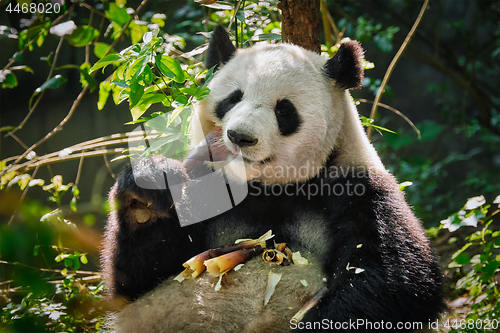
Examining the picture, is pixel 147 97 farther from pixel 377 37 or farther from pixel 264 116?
pixel 377 37

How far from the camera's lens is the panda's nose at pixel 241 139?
2.04m

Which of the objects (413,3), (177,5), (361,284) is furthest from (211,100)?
(413,3)

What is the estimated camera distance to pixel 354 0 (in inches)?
307

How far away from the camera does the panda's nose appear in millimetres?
2045

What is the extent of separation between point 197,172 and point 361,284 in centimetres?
122

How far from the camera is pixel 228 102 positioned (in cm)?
245

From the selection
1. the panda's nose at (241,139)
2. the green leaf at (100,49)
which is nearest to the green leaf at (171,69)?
the panda's nose at (241,139)

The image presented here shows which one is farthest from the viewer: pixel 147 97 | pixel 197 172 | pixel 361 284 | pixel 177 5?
pixel 177 5

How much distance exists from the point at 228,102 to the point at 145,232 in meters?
1.00
